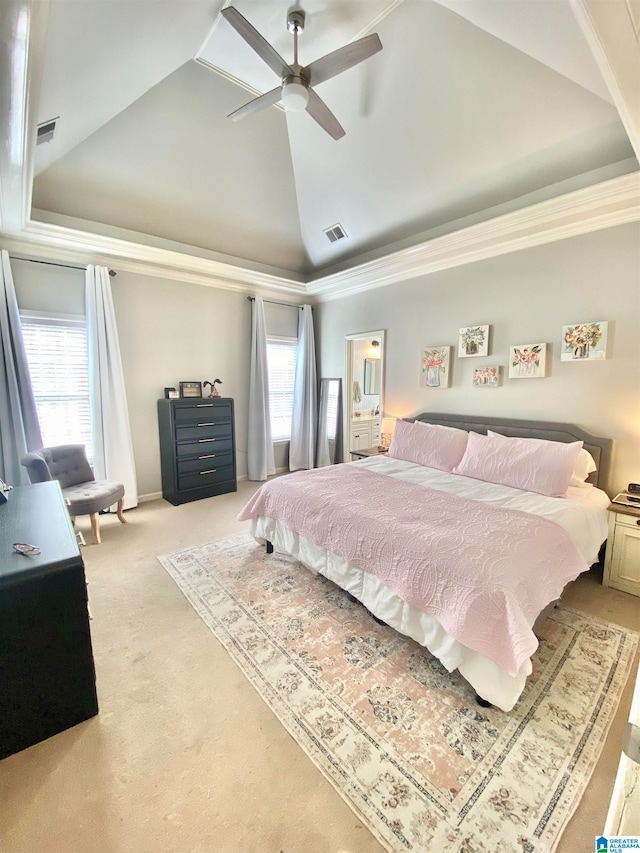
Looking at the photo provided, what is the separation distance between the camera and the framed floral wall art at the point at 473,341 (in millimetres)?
3586

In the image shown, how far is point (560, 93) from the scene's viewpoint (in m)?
2.46

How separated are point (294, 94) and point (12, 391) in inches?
130

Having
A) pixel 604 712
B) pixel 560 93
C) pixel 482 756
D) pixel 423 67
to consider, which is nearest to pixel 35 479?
pixel 482 756

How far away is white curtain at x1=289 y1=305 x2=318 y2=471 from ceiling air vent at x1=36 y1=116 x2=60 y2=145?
10.9 feet

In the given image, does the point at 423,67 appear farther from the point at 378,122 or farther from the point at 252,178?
the point at 252,178

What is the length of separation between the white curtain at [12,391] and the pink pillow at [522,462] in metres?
4.03

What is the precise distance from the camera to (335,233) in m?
4.58

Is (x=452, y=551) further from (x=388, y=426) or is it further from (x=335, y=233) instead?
(x=335, y=233)

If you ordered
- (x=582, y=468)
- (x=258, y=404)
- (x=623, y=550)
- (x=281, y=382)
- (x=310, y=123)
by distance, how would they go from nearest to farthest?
(x=623, y=550)
(x=582, y=468)
(x=310, y=123)
(x=258, y=404)
(x=281, y=382)

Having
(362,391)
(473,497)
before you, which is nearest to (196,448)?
(362,391)

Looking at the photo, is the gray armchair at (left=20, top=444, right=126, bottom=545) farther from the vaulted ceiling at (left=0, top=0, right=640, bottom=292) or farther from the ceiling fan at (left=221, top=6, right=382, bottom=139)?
the ceiling fan at (left=221, top=6, right=382, bottom=139)

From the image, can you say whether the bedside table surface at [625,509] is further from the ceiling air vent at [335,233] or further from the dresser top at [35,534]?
the ceiling air vent at [335,233]

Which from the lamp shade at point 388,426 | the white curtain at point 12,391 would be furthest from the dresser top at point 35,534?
the lamp shade at point 388,426

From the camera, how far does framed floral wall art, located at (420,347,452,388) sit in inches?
154
